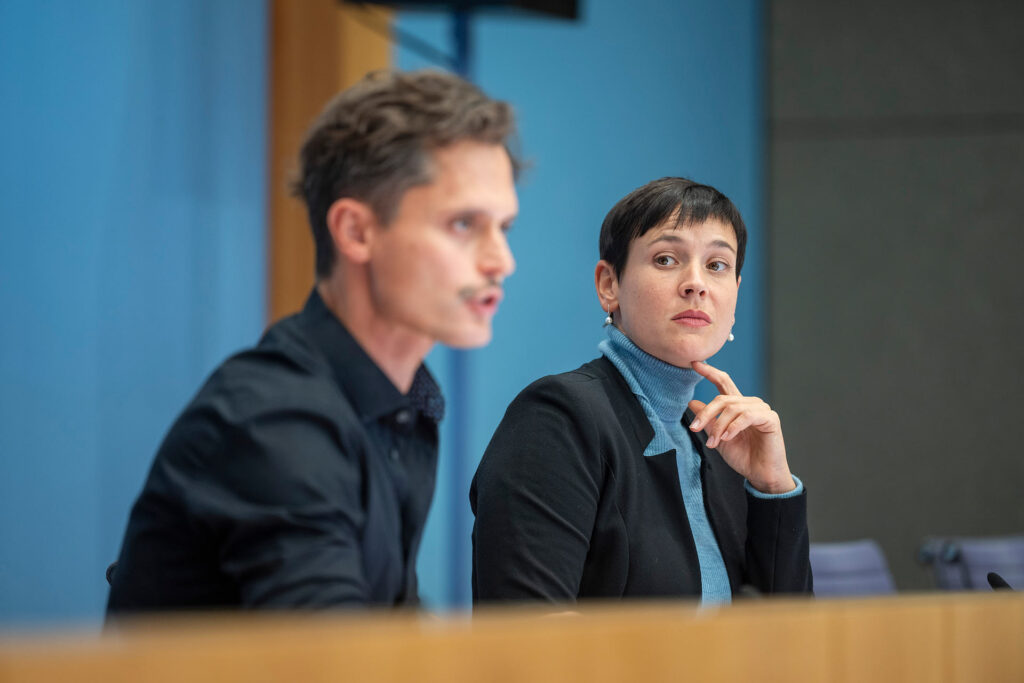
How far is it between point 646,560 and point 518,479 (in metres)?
0.17

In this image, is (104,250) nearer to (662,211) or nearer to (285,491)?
(662,211)

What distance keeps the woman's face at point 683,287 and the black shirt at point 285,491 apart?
317 mm

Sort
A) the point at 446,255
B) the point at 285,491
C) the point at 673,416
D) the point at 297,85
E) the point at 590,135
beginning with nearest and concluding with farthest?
1. the point at 285,491
2. the point at 446,255
3. the point at 673,416
4. the point at 297,85
5. the point at 590,135

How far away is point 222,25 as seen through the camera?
3.59 meters

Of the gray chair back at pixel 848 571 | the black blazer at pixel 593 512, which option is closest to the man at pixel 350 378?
the black blazer at pixel 593 512

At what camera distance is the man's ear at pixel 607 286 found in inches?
51.4

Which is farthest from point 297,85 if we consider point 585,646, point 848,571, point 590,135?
point 585,646

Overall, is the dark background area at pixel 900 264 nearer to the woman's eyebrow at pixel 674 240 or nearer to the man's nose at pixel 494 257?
the woman's eyebrow at pixel 674 240

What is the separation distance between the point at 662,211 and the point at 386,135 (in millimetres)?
367

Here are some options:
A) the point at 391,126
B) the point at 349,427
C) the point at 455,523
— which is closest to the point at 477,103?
the point at 391,126

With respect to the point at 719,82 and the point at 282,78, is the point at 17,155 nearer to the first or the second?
the point at 282,78

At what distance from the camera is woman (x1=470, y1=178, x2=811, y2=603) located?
119 centimetres

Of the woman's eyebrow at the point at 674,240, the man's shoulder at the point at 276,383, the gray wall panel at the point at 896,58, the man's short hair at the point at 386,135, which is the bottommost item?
the man's shoulder at the point at 276,383

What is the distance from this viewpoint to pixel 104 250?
10.3ft
